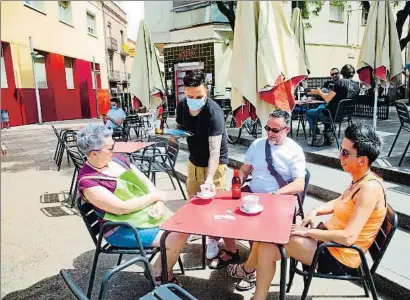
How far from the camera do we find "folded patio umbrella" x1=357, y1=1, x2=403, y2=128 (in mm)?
5453

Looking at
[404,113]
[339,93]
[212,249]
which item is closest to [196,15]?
[339,93]

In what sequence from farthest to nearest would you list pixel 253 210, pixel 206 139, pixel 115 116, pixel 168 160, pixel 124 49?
1. pixel 124 49
2. pixel 115 116
3. pixel 168 160
4. pixel 206 139
5. pixel 253 210

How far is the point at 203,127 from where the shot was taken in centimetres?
317

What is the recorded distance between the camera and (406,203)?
12.1ft

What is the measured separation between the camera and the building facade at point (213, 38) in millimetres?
16234

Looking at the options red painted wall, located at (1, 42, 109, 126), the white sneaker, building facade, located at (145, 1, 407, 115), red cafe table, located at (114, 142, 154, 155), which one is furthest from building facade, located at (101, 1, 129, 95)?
the white sneaker

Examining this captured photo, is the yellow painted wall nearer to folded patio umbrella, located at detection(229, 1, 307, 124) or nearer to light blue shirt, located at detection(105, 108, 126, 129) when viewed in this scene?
light blue shirt, located at detection(105, 108, 126, 129)

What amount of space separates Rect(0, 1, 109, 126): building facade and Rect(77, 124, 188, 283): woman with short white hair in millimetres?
10531

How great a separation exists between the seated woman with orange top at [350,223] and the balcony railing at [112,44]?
2597 centimetres

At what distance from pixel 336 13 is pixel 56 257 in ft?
60.7

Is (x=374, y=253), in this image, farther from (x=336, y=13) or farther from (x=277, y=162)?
(x=336, y=13)

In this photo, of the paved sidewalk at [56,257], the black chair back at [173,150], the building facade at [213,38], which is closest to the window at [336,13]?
the building facade at [213,38]

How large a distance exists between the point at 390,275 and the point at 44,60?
1788 cm

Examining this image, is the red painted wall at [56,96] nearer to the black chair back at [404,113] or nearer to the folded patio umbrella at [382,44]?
the folded patio umbrella at [382,44]
